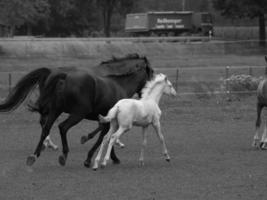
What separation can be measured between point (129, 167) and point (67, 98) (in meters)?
1.70

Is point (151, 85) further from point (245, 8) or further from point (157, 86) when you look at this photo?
point (245, 8)

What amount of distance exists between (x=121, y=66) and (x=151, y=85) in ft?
3.21

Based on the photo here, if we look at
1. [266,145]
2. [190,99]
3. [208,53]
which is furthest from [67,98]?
[208,53]

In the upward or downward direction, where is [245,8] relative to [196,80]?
upward

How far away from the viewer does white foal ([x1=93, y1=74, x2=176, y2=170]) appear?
1376 centimetres

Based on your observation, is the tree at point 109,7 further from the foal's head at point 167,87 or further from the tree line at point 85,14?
the foal's head at point 167,87

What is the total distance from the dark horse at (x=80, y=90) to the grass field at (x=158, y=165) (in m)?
0.84

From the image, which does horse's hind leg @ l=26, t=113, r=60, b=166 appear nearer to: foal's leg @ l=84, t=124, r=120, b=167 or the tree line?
foal's leg @ l=84, t=124, r=120, b=167

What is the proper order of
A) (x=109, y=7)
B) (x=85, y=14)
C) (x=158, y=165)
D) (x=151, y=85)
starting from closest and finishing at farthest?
(x=158, y=165), (x=151, y=85), (x=109, y=7), (x=85, y=14)

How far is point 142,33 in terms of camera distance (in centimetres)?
7631

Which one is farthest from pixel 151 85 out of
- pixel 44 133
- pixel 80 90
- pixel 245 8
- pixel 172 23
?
pixel 172 23

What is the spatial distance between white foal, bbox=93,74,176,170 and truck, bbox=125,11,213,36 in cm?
6007

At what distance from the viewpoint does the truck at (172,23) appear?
246 ft

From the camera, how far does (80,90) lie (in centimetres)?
1407
